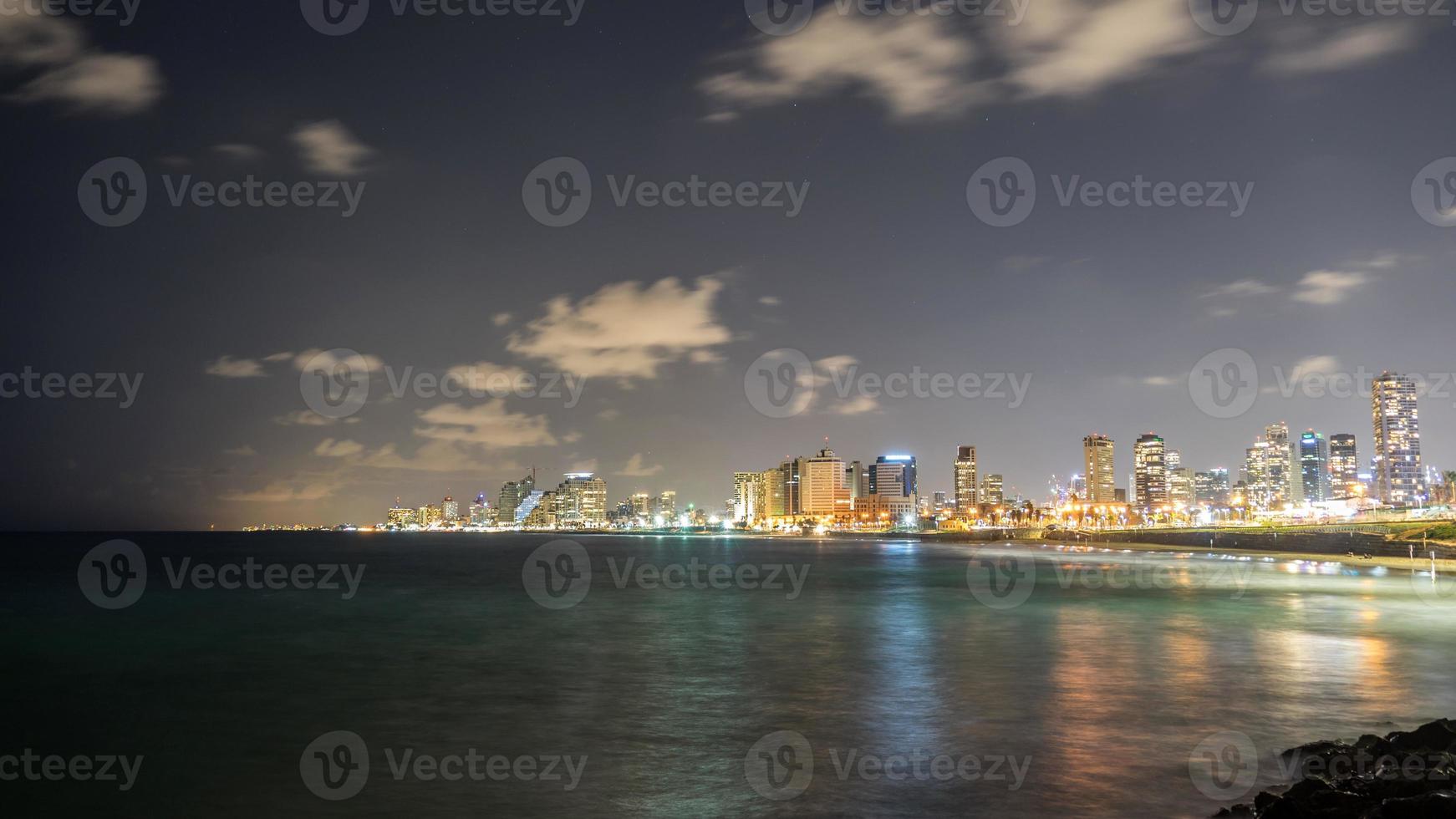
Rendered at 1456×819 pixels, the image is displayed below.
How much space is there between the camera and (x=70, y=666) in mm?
38500

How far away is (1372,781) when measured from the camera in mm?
16031

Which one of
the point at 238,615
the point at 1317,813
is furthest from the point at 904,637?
the point at 238,615

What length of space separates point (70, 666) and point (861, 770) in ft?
117
